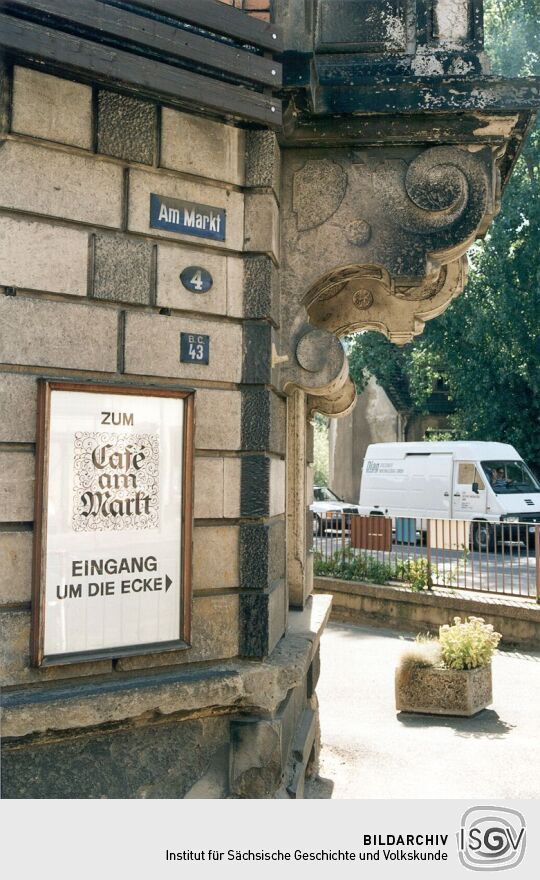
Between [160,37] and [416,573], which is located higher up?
[160,37]

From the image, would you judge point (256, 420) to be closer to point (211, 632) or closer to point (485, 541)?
point (211, 632)

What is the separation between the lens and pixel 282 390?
507 cm

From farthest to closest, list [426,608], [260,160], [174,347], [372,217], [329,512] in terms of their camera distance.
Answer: [329,512] < [426,608] < [372,217] < [260,160] < [174,347]

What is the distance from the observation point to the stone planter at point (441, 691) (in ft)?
26.3

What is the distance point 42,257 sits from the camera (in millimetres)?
4117

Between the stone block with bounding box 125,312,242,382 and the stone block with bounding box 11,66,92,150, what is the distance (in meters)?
0.99

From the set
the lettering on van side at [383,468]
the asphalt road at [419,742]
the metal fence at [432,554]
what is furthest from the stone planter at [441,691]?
the lettering on van side at [383,468]

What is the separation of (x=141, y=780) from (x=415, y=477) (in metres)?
17.6

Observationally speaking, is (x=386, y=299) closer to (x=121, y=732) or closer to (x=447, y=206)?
(x=447, y=206)

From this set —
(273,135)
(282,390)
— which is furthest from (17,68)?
(282,390)

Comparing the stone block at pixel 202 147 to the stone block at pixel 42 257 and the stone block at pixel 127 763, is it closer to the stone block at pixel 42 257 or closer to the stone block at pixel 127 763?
the stone block at pixel 42 257

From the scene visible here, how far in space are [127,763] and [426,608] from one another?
906 cm

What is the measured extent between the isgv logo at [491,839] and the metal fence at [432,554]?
799 cm

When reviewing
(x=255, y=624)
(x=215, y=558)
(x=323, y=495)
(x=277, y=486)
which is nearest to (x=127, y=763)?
(x=255, y=624)
